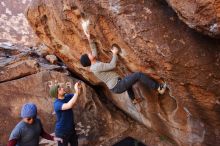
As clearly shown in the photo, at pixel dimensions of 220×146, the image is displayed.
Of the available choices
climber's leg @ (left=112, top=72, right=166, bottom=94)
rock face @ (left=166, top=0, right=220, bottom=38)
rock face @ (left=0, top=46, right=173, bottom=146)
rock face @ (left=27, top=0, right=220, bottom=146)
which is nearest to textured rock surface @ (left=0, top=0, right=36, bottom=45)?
rock face @ (left=0, top=46, right=173, bottom=146)

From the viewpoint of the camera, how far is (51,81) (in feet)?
29.3

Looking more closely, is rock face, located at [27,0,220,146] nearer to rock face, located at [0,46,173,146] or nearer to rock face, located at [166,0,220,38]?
rock face, located at [166,0,220,38]

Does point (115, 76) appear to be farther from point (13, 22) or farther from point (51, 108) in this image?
point (13, 22)

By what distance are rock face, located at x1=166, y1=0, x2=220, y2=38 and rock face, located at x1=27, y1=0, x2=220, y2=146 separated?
16.6 inches

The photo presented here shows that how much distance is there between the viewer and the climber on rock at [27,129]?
5332 mm

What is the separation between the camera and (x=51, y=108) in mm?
8836

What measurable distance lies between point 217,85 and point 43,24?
4.60 metres

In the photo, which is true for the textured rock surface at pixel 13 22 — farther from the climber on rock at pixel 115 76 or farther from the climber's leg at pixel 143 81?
the climber's leg at pixel 143 81

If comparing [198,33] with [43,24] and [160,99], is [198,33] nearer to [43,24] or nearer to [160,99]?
[160,99]

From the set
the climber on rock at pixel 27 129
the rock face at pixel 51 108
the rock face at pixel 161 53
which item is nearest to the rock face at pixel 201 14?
the rock face at pixel 161 53

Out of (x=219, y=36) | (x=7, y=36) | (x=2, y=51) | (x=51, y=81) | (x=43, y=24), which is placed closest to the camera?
(x=219, y=36)

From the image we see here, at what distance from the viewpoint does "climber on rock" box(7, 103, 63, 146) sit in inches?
210

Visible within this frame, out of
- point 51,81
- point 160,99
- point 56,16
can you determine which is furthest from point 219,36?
point 51,81

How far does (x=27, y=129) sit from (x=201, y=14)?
303 centimetres
